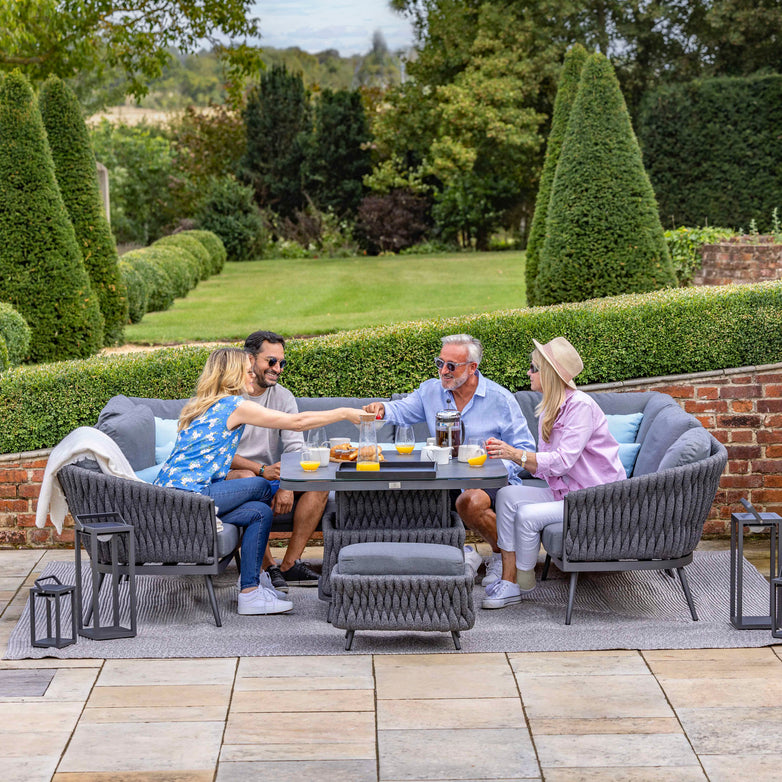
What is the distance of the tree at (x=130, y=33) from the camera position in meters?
14.2

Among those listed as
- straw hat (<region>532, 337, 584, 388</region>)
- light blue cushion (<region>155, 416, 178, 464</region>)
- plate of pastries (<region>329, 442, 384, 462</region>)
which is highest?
straw hat (<region>532, 337, 584, 388</region>)

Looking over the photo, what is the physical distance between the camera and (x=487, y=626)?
514 centimetres

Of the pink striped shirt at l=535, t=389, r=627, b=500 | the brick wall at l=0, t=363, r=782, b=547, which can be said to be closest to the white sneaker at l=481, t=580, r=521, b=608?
the pink striped shirt at l=535, t=389, r=627, b=500

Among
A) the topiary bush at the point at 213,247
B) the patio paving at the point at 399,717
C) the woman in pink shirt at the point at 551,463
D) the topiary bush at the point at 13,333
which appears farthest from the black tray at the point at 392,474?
the topiary bush at the point at 213,247

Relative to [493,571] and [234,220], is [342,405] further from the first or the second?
[234,220]

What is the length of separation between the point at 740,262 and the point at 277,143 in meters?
20.9

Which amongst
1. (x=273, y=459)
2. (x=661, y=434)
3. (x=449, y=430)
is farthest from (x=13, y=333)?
(x=661, y=434)

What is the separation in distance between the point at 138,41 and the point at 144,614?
38.3 ft

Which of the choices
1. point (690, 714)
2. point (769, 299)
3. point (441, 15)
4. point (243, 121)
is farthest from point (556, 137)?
point (243, 121)

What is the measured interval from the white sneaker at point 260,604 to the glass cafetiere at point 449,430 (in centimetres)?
111

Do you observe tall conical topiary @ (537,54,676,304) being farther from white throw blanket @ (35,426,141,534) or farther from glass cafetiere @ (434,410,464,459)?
white throw blanket @ (35,426,141,534)

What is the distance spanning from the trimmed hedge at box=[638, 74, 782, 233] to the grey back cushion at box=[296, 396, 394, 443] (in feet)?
48.4

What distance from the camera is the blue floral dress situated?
537 cm

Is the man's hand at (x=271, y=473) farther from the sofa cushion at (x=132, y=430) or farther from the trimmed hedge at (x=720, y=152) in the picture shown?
the trimmed hedge at (x=720, y=152)
